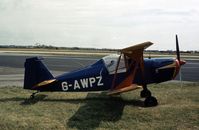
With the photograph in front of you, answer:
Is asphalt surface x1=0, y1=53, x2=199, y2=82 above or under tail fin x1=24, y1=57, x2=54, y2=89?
under

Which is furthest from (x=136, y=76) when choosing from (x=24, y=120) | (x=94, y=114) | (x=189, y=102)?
(x=24, y=120)

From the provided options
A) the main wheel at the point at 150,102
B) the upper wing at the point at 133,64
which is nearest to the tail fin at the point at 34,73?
the upper wing at the point at 133,64

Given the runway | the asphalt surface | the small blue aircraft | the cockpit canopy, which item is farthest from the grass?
the asphalt surface

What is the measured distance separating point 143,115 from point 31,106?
160 inches

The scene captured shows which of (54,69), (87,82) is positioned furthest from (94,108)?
(54,69)

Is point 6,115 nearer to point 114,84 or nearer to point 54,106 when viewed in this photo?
point 54,106

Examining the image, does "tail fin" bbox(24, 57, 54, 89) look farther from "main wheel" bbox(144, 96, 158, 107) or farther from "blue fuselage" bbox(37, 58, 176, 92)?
"main wheel" bbox(144, 96, 158, 107)

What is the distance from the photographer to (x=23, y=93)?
51.1ft

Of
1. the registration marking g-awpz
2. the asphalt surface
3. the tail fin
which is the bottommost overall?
the asphalt surface

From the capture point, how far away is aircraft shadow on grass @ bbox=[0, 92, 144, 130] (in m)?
10.1

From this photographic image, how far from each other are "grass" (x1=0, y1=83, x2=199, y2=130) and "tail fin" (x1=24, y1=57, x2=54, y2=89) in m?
0.64

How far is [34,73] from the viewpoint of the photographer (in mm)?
14016

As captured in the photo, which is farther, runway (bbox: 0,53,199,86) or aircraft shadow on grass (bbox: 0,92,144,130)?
runway (bbox: 0,53,199,86)

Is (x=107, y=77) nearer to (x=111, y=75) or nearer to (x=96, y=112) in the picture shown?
(x=111, y=75)
